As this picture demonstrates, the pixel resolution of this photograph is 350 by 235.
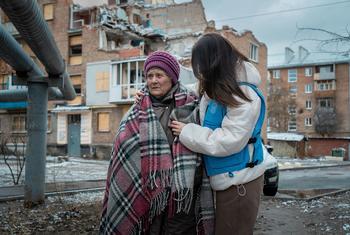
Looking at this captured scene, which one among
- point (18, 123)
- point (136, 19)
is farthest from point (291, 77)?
point (18, 123)

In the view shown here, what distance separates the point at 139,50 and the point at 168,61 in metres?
28.3

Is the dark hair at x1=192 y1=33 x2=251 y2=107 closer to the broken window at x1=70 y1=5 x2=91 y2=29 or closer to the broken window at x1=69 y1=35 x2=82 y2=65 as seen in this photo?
the broken window at x1=69 y1=35 x2=82 y2=65

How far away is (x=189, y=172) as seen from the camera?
253 cm

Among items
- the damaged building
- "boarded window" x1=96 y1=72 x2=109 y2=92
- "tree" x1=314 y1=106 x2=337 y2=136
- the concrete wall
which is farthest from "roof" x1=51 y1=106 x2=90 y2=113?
"tree" x1=314 y1=106 x2=337 y2=136

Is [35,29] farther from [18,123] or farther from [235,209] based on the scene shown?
[18,123]

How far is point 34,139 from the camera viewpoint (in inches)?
281

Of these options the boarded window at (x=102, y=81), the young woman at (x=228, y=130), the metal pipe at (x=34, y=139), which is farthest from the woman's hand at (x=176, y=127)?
the boarded window at (x=102, y=81)

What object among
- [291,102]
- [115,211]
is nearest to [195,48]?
[115,211]

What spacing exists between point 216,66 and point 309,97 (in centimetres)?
6678

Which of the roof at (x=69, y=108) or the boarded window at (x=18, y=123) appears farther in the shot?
the boarded window at (x=18, y=123)

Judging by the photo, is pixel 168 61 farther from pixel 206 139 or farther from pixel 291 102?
pixel 291 102

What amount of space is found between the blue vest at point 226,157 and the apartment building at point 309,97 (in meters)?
53.0

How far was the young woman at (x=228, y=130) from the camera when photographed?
246cm

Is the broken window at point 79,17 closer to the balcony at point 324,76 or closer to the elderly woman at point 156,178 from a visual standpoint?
the elderly woman at point 156,178
